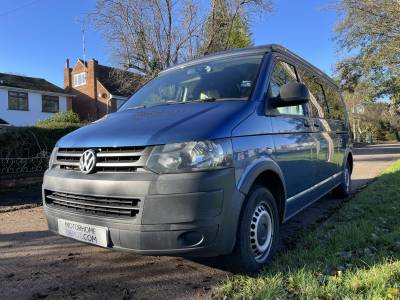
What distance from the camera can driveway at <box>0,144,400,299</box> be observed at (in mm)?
3373

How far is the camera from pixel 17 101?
35.5m

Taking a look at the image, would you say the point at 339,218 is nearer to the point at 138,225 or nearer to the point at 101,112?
the point at 138,225

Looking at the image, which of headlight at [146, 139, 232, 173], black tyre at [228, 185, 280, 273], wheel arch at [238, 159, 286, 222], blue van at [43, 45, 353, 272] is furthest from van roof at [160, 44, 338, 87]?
headlight at [146, 139, 232, 173]

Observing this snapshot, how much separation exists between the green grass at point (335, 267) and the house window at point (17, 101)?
115 feet

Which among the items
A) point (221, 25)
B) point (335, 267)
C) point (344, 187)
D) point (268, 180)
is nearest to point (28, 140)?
point (344, 187)

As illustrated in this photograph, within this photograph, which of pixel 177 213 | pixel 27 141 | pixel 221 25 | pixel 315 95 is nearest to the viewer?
pixel 177 213

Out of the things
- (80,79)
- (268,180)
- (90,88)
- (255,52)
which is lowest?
(268,180)

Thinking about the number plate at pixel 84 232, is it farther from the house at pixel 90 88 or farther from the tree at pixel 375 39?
the house at pixel 90 88

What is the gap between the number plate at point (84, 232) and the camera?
3252mm

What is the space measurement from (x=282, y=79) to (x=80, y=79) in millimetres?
42357

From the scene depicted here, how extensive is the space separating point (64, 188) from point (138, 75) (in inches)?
715

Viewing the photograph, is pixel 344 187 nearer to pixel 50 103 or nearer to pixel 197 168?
pixel 197 168

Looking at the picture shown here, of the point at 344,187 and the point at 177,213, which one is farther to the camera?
the point at 344,187

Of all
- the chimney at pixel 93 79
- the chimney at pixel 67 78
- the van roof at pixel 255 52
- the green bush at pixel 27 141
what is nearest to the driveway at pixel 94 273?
the van roof at pixel 255 52
